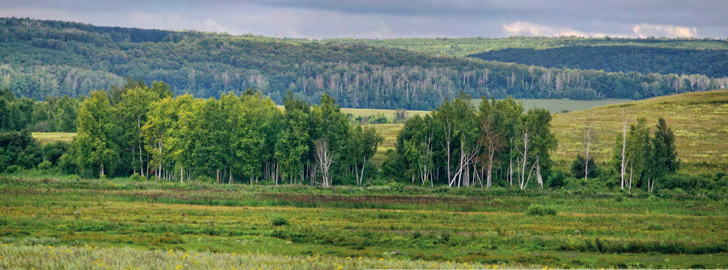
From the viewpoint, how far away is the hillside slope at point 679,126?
11494cm

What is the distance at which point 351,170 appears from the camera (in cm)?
10281

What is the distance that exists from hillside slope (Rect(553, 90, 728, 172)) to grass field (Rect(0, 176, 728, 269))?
35698 mm

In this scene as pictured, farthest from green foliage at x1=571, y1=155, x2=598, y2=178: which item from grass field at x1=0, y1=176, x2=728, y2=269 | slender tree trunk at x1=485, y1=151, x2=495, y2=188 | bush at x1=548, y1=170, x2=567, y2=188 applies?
grass field at x1=0, y1=176, x2=728, y2=269

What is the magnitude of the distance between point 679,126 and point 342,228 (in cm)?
11892

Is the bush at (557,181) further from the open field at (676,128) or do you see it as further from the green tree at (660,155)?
the open field at (676,128)

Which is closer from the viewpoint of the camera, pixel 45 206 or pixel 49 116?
pixel 45 206

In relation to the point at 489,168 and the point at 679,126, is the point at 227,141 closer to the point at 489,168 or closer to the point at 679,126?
the point at 489,168

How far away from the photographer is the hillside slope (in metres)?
115

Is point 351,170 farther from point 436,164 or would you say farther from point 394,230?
point 394,230

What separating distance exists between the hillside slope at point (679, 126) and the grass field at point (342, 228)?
35.7 metres

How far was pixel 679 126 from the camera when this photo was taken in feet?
489

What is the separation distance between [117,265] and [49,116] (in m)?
141

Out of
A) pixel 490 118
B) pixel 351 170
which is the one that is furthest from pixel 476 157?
pixel 351 170

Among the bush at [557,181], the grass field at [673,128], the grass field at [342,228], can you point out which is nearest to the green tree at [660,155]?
the grass field at [342,228]
